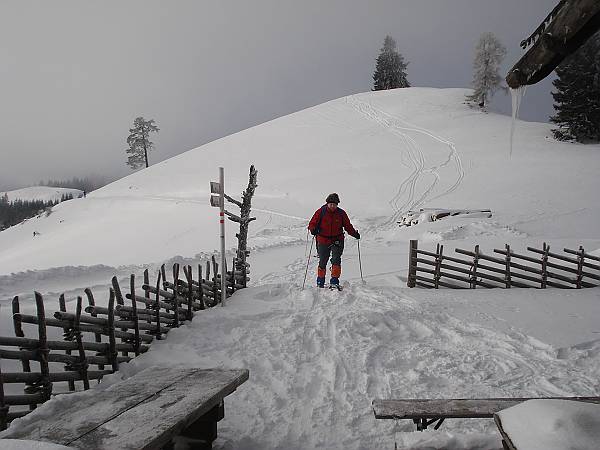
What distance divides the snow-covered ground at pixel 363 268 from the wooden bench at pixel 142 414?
36 cm

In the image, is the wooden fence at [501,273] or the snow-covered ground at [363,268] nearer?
the snow-covered ground at [363,268]

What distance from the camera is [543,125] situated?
3984 centimetres

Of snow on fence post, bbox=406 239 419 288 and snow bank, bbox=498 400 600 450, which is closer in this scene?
snow bank, bbox=498 400 600 450

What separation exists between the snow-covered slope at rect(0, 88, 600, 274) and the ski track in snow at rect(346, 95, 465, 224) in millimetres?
120

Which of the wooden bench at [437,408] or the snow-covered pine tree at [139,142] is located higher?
the snow-covered pine tree at [139,142]

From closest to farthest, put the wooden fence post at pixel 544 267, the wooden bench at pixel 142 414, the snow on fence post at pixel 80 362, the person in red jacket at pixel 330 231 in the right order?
the wooden bench at pixel 142 414 → the snow on fence post at pixel 80 362 → the person in red jacket at pixel 330 231 → the wooden fence post at pixel 544 267

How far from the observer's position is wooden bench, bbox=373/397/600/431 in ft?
9.05

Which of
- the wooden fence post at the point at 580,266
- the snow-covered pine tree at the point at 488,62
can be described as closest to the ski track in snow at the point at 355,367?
the wooden fence post at the point at 580,266

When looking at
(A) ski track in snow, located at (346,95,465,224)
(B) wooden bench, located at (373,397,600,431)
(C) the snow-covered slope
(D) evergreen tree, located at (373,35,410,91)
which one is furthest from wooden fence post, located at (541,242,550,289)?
(D) evergreen tree, located at (373,35,410,91)

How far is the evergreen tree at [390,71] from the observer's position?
62.0 metres

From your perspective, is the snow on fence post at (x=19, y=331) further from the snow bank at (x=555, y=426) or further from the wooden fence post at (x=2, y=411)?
the snow bank at (x=555, y=426)

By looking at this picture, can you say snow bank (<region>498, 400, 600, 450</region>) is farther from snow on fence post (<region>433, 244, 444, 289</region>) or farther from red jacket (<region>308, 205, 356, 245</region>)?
snow on fence post (<region>433, 244, 444, 289</region>)

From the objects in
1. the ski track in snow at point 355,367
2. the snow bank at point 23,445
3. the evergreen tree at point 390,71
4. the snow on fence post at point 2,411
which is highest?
the evergreen tree at point 390,71

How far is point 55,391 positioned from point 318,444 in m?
2.76
